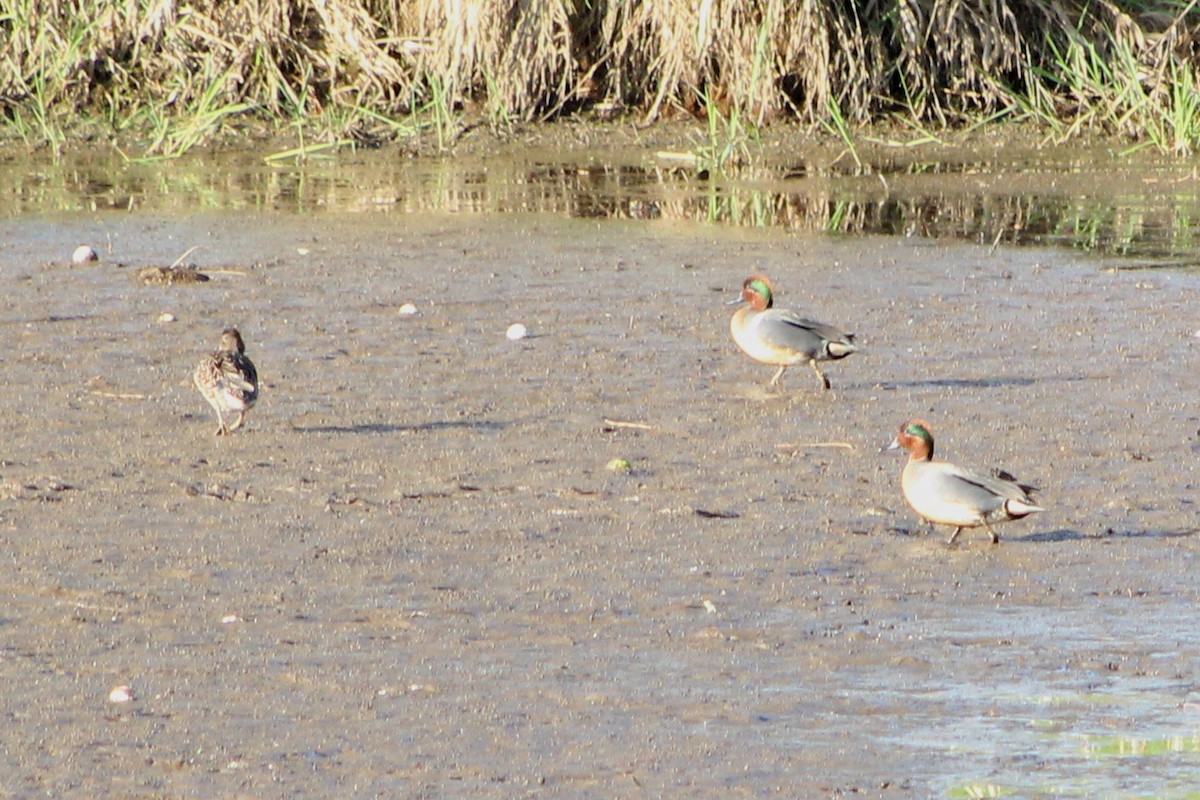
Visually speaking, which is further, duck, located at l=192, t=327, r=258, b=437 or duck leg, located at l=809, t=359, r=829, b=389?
duck leg, located at l=809, t=359, r=829, b=389

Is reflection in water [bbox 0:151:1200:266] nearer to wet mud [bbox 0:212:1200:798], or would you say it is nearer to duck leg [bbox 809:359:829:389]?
wet mud [bbox 0:212:1200:798]

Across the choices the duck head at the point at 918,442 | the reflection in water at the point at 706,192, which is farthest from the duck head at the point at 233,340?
the reflection in water at the point at 706,192

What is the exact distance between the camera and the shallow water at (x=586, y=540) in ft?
15.6

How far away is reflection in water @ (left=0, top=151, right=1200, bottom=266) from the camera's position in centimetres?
1329

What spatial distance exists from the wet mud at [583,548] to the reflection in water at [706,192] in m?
2.32

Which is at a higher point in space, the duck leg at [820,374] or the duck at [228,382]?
the duck at [228,382]

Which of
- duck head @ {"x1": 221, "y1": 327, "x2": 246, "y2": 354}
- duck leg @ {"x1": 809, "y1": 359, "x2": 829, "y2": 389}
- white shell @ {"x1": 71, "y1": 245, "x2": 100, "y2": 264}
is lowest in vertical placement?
white shell @ {"x1": 71, "y1": 245, "x2": 100, "y2": 264}

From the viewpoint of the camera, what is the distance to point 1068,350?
9.48m

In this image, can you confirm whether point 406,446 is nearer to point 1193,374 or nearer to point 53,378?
point 53,378

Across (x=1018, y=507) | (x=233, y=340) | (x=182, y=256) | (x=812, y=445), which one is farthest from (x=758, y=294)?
(x=182, y=256)

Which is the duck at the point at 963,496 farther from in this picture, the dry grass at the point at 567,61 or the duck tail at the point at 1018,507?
the dry grass at the point at 567,61

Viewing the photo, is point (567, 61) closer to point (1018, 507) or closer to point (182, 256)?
point (182, 256)

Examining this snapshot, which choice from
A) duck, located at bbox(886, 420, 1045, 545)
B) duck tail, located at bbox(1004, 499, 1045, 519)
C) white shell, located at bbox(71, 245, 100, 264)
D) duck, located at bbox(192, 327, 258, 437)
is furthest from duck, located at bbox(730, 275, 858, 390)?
white shell, located at bbox(71, 245, 100, 264)

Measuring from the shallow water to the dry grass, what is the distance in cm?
502
